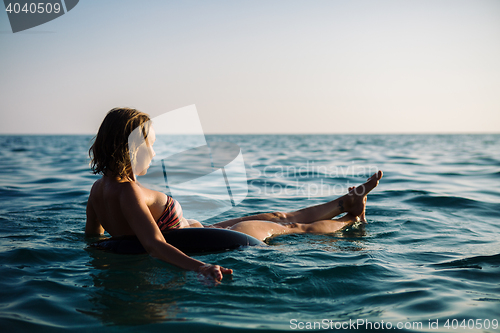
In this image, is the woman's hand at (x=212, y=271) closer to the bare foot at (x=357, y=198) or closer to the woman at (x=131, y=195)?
the woman at (x=131, y=195)

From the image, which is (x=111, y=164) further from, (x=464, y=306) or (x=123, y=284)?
(x=464, y=306)

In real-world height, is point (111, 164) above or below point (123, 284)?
above

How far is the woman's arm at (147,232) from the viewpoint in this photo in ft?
9.44

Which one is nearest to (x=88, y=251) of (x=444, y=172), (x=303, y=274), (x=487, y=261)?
(x=303, y=274)

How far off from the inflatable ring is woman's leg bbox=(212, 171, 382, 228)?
926mm

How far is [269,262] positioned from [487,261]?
2.11 metres

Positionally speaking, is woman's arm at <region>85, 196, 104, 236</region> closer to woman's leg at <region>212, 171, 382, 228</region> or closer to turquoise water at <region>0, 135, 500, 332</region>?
turquoise water at <region>0, 135, 500, 332</region>

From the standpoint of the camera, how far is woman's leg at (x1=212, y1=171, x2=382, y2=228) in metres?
4.68

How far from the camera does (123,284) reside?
3.00 m

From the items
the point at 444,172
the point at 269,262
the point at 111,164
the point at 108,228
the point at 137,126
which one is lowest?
the point at 444,172

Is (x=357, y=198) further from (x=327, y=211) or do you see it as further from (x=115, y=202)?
(x=115, y=202)

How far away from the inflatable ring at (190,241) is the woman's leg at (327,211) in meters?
0.93

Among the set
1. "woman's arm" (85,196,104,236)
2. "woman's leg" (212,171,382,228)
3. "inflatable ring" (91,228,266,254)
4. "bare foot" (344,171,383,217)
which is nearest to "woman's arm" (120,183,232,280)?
"inflatable ring" (91,228,266,254)

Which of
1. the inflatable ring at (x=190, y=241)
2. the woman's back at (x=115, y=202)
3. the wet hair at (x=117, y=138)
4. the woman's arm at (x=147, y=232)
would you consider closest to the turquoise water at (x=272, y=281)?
the inflatable ring at (x=190, y=241)
